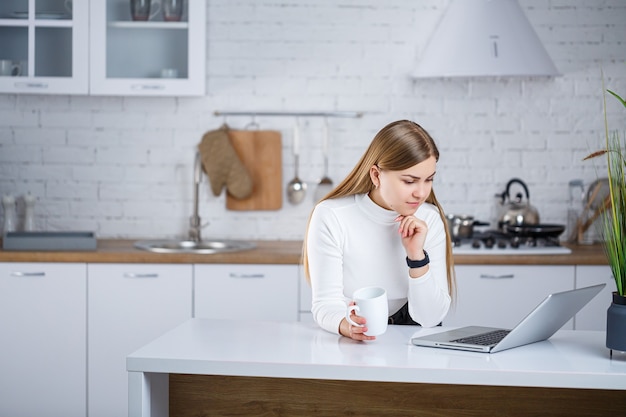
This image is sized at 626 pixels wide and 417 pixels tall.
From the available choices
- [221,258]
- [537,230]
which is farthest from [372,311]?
[537,230]

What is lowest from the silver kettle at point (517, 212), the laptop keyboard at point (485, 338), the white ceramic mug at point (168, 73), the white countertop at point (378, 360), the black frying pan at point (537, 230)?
the white countertop at point (378, 360)

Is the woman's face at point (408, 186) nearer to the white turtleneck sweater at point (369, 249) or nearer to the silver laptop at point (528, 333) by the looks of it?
the white turtleneck sweater at point (369, 249)

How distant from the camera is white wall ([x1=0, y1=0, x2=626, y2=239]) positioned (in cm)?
458

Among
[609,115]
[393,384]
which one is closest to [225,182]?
[609,115]

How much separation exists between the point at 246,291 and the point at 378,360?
1.99 meters

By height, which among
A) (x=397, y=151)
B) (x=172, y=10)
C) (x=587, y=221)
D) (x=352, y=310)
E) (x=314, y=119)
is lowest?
(x=352, y=310)

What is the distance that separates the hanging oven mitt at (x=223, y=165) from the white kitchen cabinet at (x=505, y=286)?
3.83 feet

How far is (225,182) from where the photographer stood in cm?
454

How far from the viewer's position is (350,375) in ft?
6.66

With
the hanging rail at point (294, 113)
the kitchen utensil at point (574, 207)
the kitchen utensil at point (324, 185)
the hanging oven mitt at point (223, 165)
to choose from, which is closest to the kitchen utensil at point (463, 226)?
the kitchen utensil at point (574, 207)

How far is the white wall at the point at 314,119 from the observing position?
15.0 feet

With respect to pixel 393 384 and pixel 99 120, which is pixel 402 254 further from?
pixel 99 120

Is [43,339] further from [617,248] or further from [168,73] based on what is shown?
[617,248]

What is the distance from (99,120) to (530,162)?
7.13 feet
